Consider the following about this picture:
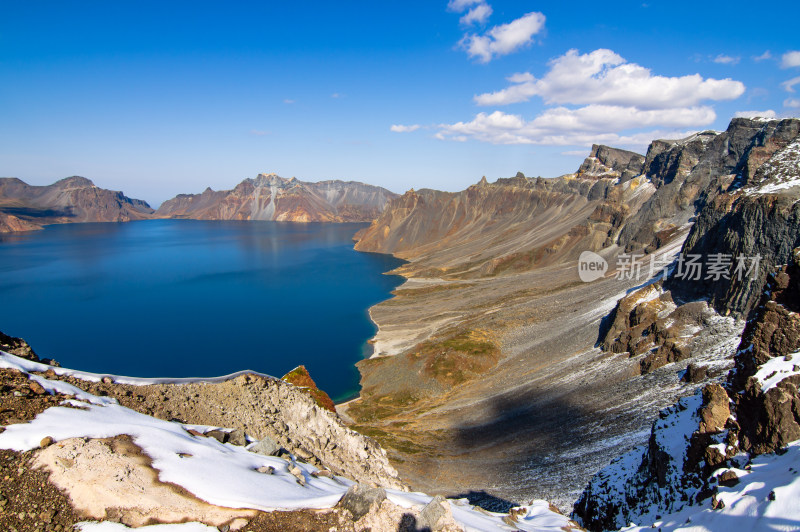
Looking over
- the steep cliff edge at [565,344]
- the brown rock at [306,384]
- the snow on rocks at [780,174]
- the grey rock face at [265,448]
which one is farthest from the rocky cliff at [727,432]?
the snow on rocks at [780,174]

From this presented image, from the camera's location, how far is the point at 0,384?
40.8 ft

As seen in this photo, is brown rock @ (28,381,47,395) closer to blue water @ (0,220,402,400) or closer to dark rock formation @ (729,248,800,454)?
dark rock formation @ (729,248,800,454)

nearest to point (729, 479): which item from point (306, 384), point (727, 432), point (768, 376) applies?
point (727, 432)

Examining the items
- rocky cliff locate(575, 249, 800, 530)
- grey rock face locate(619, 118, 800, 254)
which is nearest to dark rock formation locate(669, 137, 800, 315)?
grey rock face locate(619, 118, 800, 254)

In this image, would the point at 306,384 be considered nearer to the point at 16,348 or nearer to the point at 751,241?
the point at 16,348

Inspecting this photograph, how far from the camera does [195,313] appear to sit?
9919 cm

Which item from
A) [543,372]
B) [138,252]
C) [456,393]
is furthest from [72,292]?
[543,372]

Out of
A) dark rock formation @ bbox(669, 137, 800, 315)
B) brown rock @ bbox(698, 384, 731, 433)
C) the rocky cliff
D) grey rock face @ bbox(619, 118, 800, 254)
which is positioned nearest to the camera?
the rocky cliff

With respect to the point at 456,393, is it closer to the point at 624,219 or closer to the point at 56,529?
the point at 56,529

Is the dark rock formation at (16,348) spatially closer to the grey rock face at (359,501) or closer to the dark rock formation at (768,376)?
the grey rock face at (359,501)

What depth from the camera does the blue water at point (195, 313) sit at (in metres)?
71.6

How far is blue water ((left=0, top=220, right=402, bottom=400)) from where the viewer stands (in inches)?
2817

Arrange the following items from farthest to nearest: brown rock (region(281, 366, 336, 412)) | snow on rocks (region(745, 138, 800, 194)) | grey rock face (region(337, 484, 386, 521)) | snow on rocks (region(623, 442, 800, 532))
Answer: snow on rocks (region(745, 138, 800, 194))
brown rock (region(281, 366, 336, 412))
snow on rocks (region(623, 442, 800, 532))
grey rock face (region(337, 484, 386, 521))

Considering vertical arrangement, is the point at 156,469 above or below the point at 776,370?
below
